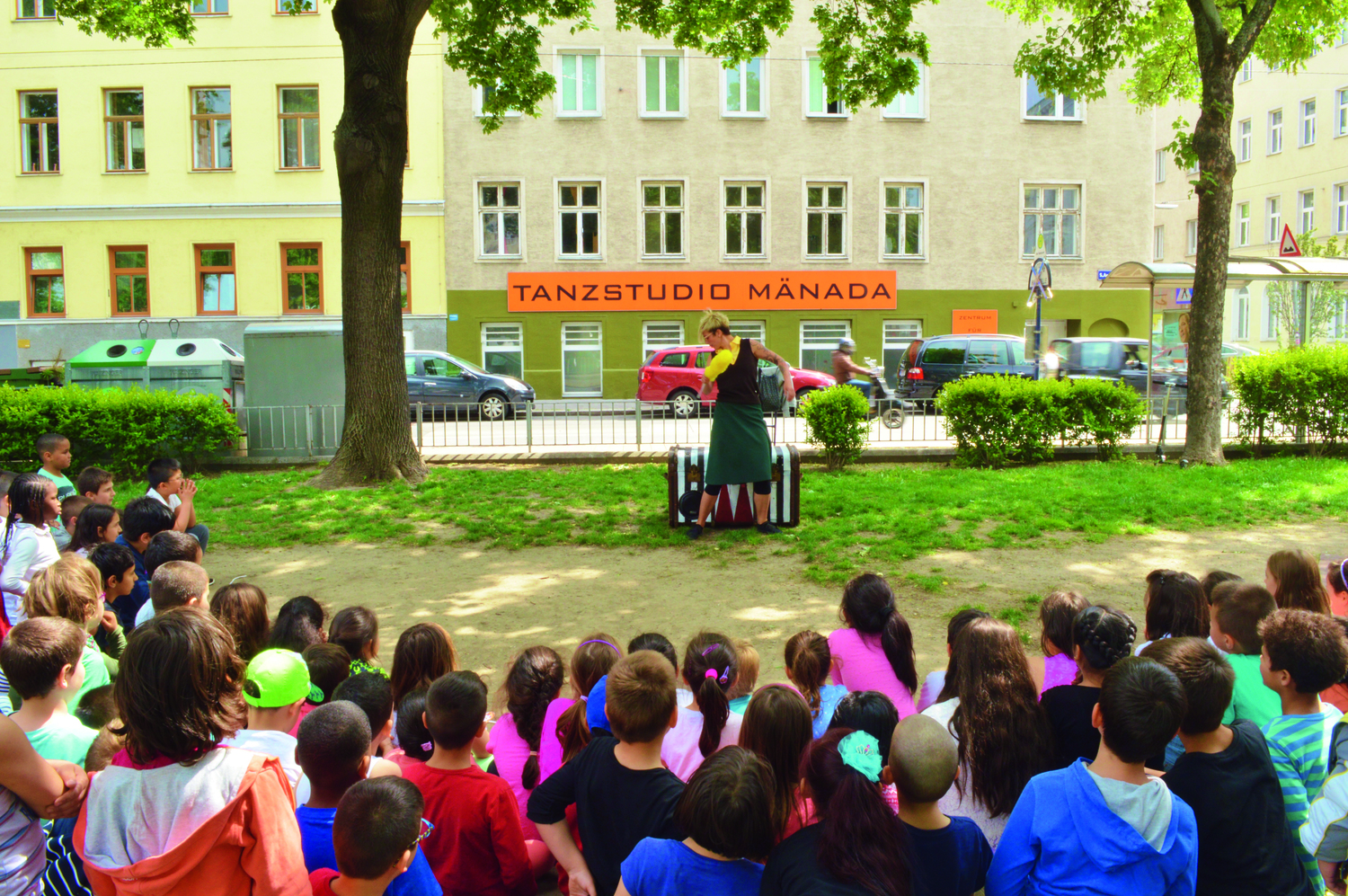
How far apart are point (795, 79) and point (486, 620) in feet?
82.7

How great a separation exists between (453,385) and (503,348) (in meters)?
6.42

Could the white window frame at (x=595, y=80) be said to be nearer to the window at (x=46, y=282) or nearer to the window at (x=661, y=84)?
the window at (x=661, y=84)

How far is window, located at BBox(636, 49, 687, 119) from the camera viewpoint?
28.5m

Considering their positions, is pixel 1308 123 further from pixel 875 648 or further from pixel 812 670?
pixel 812 670

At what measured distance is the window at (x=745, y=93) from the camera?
2866 cm

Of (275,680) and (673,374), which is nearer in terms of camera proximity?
(275,680)

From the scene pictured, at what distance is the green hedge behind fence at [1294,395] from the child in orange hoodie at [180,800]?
14.1 metres

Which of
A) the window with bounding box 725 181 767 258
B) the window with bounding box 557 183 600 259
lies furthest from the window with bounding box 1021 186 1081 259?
the window with bounding box 557 183 600 259

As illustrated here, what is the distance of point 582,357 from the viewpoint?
29109mm

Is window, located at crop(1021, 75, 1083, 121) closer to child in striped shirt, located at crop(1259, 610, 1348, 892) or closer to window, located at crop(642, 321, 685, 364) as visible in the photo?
window, located at crop(642, 321, 685, 364)

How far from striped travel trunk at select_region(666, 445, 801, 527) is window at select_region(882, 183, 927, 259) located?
21.2 m

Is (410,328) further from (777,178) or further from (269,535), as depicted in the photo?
(269,535)

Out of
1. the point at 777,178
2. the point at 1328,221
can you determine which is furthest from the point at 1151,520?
the point at 1328,221

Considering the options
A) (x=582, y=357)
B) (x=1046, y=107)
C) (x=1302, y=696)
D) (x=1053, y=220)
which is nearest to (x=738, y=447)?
(x=1302, y=696)
